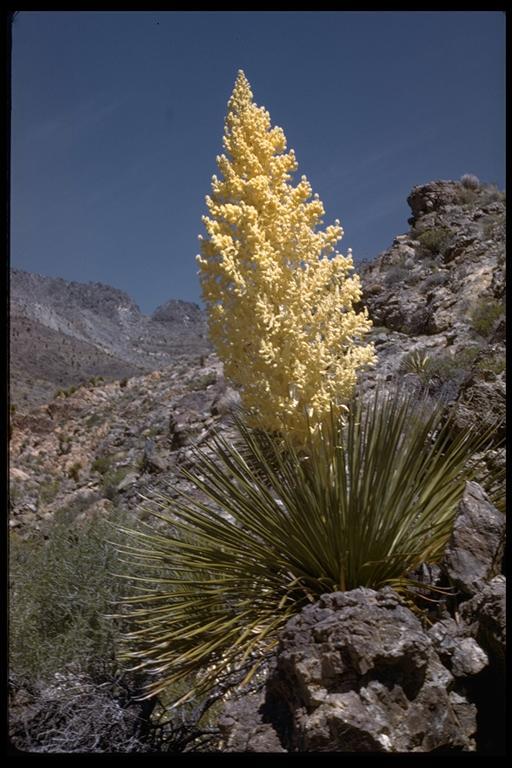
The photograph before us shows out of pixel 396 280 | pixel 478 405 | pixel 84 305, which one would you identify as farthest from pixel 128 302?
pixel 478 405

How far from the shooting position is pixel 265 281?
3.83 metres

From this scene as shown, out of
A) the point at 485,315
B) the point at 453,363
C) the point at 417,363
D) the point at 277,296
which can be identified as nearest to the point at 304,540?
the point at 277,296

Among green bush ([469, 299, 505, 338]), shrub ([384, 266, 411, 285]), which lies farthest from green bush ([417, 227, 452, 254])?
green bush ([469, 299, 505, 338])

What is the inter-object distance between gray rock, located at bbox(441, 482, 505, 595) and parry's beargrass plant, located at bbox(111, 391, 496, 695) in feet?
0.65

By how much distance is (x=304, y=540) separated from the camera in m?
3.39

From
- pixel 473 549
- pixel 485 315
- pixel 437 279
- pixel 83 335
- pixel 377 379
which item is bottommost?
pixel 473 549

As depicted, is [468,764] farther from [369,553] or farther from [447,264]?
[447,264]

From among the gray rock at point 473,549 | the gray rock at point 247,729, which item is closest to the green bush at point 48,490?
the gray rock at point 247,729

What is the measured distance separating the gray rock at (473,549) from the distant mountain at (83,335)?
96.3ft

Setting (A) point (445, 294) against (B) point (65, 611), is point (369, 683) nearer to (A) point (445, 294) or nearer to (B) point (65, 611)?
(B) point (65, 611)

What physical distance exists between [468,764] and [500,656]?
61 centimetres

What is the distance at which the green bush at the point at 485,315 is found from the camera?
9961mm

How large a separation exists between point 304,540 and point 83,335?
59359mm

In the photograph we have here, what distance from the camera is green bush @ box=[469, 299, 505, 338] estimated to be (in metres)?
9.96
